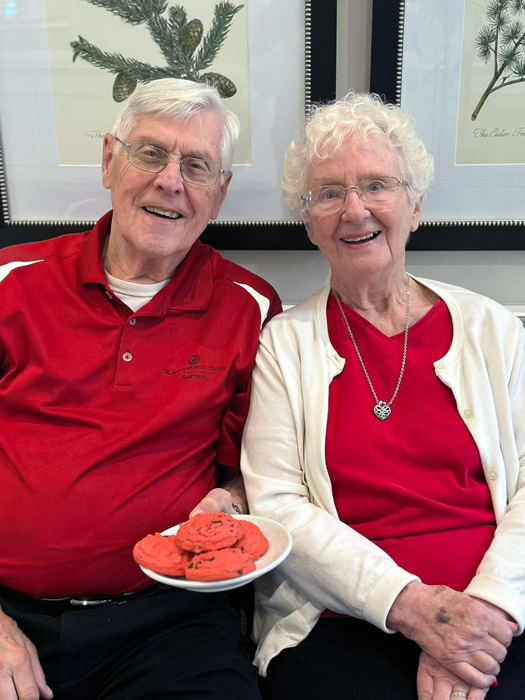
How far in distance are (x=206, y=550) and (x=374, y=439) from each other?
497mm

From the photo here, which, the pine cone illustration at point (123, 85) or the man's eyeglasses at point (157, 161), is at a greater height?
the pine cone illustration at point (123, 85)

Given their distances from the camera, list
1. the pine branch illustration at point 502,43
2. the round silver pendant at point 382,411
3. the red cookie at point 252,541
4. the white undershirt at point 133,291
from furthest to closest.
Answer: the pine branch illustration at point 502,43 < the white undershirt at point 133,291 < the round silver pendant at point 382,411 < the red cookie at point 252,541

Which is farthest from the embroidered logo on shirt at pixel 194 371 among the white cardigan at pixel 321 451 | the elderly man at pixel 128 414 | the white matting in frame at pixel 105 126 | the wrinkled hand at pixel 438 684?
the wrinkled hand at pixel 438 684

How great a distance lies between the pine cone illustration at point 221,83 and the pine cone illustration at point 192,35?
0.08 m

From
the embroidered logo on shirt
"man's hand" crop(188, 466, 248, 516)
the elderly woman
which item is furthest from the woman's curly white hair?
"man's hand" crop(188, 466, 248, 516)

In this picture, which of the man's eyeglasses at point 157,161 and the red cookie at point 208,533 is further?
the man's eyeglasses at point 157,161

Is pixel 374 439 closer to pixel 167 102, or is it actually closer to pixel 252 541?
pixel 252 541

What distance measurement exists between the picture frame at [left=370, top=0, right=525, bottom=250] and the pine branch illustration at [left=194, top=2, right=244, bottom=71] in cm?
40

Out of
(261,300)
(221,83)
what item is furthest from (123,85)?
(261,300)

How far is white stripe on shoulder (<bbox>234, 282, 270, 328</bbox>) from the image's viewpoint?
1589 millimetres

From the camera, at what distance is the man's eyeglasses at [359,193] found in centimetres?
143

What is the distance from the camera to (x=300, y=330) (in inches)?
58.9

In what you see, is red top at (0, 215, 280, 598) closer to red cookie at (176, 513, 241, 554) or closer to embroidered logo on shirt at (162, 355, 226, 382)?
embroidered logo on shirt at (162, 355, 226, 382)

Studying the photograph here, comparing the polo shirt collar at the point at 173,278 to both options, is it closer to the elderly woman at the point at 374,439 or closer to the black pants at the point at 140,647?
the elderly woman at the point at 374,439
